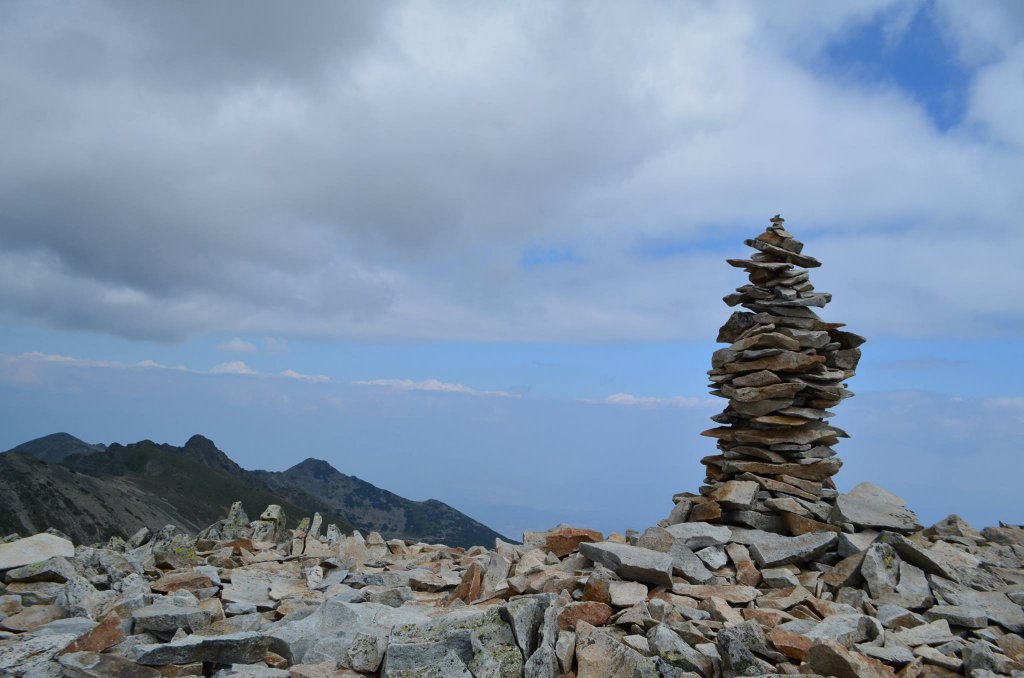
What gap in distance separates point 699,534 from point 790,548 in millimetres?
1660

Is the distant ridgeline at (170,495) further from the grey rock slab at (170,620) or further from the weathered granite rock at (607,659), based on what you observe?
the weathered granite rock at (607,659)

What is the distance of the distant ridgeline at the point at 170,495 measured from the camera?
54.3 meters

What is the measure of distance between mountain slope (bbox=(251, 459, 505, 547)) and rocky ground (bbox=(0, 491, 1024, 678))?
57.6 m

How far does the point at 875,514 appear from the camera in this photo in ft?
50.5

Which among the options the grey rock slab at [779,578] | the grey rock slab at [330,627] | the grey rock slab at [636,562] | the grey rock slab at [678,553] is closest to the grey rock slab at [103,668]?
the grey rock slab at [330,627]

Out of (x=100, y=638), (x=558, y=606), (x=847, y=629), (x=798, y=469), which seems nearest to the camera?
(x=847, y=629)

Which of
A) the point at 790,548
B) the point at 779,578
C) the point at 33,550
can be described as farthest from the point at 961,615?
the point at 33,550

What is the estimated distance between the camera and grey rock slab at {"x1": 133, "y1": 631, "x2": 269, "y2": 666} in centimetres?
951

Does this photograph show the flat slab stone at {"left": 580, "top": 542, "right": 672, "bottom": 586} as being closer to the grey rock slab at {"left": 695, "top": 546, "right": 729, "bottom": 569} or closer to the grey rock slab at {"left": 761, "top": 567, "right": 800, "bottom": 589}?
the grey rock slab at {"left": 695, "top": 546, "right": 729, "bottom": 569}

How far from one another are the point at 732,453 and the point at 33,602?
13.9 m

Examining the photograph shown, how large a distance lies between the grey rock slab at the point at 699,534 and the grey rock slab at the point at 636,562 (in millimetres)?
1422

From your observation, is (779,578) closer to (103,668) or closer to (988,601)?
(988,601)

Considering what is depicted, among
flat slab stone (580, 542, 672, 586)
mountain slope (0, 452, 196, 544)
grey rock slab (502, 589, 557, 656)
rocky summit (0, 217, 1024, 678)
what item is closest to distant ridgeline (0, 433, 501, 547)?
mountain slope (0, 452, 196, 544)

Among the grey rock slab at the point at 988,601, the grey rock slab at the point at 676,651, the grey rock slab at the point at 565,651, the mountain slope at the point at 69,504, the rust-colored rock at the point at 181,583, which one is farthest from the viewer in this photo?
the mountain slope at the point at 69,504
